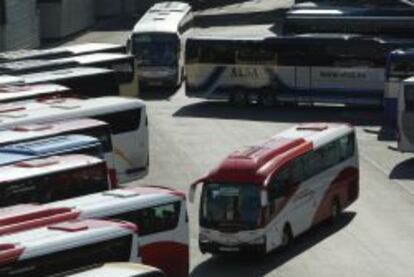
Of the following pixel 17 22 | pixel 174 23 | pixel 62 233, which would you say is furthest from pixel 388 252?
pixel 17 22

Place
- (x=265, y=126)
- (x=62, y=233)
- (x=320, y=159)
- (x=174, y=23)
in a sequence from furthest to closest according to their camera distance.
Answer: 1. (x=174, y=23)
2. (x=265, y=126)
3. (x=320, y=159)
4. (x=62, y=233)

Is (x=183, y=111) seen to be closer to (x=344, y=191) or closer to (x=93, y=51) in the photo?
(x=93, y=51)

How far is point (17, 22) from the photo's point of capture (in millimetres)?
61562

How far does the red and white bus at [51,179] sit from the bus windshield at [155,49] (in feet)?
87.2

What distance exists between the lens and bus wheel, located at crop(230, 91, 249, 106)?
4807 cm

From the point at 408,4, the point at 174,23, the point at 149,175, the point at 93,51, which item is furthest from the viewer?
the point at 408,4

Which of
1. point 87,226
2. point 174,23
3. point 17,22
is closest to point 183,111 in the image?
point 174,23

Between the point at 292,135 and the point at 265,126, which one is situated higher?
the point at 292,135

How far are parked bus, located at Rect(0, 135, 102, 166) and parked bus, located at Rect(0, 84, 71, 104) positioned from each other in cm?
737

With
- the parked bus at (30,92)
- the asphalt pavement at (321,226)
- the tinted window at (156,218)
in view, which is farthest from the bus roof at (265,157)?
the parked bus at (30,92)

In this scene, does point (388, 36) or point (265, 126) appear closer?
point (265, 126)

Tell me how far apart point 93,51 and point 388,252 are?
79.7ft

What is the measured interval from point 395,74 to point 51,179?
2123 centimetres

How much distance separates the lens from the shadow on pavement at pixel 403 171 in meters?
34.3
